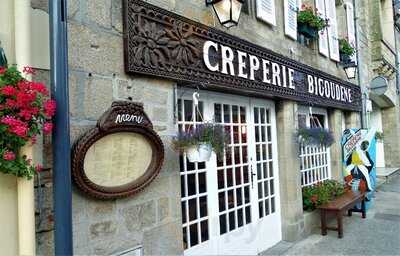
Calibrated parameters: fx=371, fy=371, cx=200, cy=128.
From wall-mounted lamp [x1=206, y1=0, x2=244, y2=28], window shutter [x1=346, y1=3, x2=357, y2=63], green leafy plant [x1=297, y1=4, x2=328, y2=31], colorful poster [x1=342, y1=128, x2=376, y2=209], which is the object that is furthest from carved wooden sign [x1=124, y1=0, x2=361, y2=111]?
window shutter [x1=346, y1=3, x2=357, y2=63]

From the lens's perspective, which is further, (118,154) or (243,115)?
(243,115)

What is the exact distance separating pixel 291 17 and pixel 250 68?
6.16 ft

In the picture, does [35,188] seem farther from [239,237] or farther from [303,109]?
[303,109]

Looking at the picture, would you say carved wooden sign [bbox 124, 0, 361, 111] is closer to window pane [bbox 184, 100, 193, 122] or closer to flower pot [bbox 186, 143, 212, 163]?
window pane [bbox 184, 100, 193, 122]

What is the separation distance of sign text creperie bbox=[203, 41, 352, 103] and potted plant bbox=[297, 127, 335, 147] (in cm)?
70

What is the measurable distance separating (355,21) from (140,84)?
7.76 metres

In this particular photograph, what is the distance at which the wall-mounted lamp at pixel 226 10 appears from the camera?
389 cm

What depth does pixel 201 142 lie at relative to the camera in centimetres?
332

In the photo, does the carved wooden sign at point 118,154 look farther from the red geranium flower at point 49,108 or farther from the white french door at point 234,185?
the white french door at point 234,185

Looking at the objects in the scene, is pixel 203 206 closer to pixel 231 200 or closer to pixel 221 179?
pixel 221 179

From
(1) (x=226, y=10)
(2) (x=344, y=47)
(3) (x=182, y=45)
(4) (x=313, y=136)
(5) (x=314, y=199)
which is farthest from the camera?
(2) (x=344, y=47)

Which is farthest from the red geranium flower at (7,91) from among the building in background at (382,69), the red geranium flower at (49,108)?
the building in background at (382,69)

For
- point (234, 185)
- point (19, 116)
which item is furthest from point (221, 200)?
point (19, 116)

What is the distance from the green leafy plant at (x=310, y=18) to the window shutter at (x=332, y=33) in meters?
0.93
